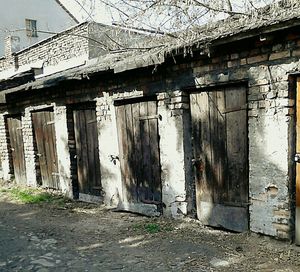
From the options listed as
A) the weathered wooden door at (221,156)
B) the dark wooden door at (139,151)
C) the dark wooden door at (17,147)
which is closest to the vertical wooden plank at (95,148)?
the dark wooden door at (139,151)

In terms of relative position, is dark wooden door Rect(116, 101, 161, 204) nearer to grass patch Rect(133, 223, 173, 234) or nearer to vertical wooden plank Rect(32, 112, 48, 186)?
grass patch Rect(133, 223, 173, 234)

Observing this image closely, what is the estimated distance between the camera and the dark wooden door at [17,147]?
324 inches

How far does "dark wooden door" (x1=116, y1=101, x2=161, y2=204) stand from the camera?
5.04m

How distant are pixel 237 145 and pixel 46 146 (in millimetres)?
4851

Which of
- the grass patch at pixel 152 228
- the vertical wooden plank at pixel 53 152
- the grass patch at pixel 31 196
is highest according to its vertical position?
the vertical wooden plank at pixel 53 152

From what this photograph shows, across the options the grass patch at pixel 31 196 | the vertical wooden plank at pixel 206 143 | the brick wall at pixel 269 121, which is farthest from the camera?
the grass patch at pixel 31 196

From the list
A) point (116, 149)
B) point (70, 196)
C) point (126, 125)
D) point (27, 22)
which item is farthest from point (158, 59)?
point (27, 22)

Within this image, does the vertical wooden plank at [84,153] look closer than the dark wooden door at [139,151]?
No

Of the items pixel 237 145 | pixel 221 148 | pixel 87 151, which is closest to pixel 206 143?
pixel 221 148

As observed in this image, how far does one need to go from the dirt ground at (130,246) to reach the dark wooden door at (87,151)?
0.94 metres

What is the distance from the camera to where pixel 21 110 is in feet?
25.9

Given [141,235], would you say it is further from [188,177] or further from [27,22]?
[27,22]

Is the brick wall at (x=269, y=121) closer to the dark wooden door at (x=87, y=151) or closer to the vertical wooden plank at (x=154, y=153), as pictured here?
the vertical wooden plank at (x=154, y=153)

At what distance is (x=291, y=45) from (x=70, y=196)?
514cm
